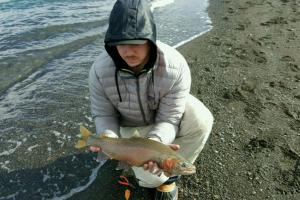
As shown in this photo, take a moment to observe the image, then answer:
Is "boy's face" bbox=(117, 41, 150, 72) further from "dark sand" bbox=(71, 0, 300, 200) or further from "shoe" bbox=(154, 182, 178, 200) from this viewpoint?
"dark sand" bbox=(71, 0, 300, 200)

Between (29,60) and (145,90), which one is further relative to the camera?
→ (29,60)

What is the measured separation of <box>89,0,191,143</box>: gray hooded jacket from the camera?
3.46 meters

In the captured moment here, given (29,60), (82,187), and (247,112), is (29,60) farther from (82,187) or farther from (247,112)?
(247,112)

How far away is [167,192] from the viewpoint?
12.3ft

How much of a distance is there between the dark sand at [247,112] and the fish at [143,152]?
826 mm

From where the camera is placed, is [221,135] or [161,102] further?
[221,135]

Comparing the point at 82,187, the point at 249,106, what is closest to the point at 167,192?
the point at 82,187

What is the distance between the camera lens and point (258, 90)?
5906mm

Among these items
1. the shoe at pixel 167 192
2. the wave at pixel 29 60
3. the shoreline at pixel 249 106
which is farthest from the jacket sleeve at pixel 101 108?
the wave at pixel 29 60

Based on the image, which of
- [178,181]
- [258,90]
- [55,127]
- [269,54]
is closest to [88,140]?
[178,181]

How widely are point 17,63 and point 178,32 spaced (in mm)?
4070

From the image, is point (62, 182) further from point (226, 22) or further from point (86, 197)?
point (226, 22)

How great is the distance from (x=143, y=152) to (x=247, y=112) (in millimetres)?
2592

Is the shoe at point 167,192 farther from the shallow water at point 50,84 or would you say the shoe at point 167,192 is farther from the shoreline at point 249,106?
the shallow water at point 50,84
